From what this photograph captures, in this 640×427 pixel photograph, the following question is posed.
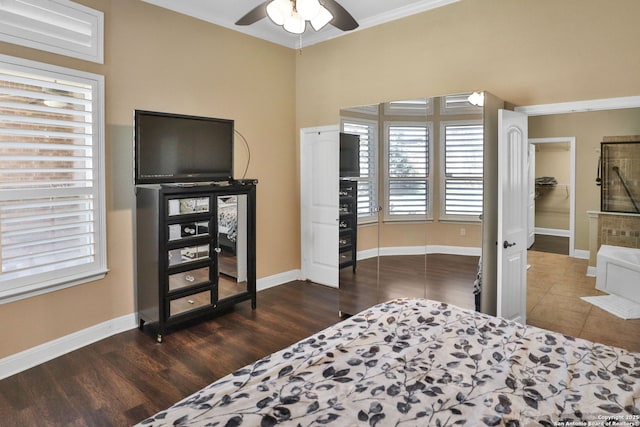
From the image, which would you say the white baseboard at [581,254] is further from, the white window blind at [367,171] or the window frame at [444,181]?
the white window blind at [367,171]

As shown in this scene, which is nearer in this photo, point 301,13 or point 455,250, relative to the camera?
point 301,13

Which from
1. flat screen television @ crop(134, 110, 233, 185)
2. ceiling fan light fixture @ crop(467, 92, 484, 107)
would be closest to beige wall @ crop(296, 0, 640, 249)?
ceiling fan light fixture @ crop(467, 92, 484, 107)

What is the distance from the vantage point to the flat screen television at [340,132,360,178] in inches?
147

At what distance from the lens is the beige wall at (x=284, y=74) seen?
3055mm

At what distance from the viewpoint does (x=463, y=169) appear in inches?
125

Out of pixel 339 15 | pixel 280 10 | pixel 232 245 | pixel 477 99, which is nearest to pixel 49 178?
pixel 232 245

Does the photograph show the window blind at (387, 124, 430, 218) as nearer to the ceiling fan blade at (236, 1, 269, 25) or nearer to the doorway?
the doorway

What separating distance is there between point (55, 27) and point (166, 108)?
105 centimetres

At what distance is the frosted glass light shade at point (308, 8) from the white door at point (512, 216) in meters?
1.61

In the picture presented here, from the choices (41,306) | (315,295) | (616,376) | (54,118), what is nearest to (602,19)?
(616,376)

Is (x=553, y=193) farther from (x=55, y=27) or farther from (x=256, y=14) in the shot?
(x=55, y=27)

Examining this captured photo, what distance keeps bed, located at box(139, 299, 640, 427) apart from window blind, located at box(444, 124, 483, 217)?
1.45 meters

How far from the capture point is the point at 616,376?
4.74 ft

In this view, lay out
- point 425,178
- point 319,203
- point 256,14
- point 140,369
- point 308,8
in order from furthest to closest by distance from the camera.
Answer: point 319,203 → point 425,178 → point 140,369 → point 256,14 → point 308,8
